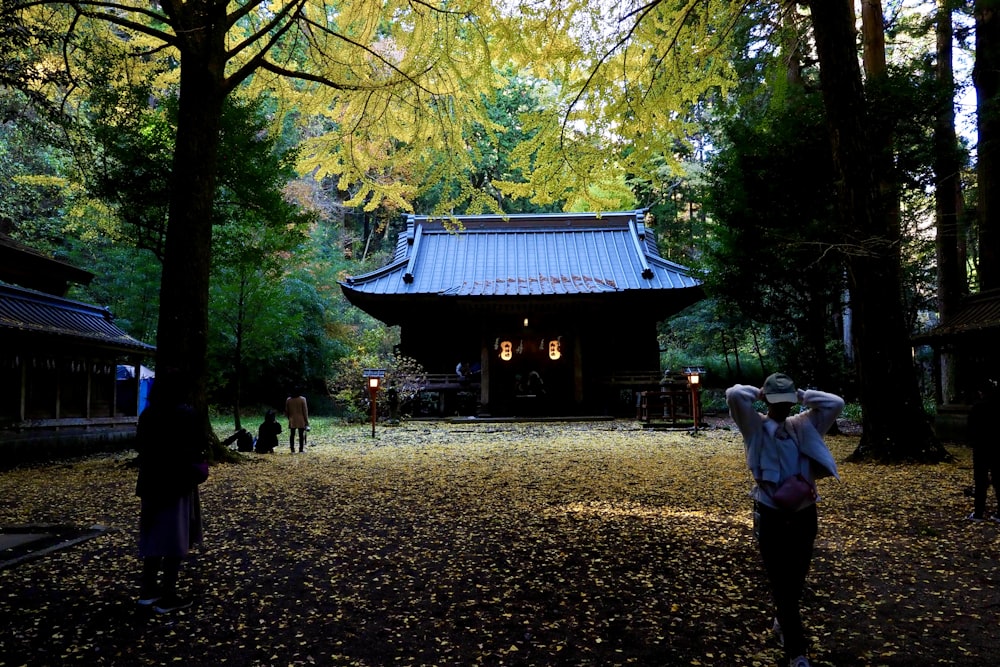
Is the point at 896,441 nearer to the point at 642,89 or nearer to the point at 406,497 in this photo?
the point at 642,89

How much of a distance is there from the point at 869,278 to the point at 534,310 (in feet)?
33.9

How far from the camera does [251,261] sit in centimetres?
1020

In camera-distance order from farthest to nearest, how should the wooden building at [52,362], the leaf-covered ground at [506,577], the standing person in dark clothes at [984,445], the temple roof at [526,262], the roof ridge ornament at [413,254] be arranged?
the roof ridge ornament at [413,254] → the temple roof at [526,262] → the wooden building at [52,362] → the standing person in dark clothes at [984,445] → the leaf-covered ground at [506,577]

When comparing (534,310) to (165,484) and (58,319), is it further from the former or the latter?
(165,484)

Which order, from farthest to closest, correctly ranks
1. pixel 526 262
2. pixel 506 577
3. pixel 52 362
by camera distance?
pixel 526 262 < pixel 52 362 < pixel 506 577

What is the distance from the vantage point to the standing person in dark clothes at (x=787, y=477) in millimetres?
2412

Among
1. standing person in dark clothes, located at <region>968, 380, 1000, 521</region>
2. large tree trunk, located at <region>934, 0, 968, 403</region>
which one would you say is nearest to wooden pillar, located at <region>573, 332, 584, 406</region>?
large tree trunk, located at <region>934, 0, 968, 403</region>

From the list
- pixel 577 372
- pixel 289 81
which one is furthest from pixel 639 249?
pixel 289 81

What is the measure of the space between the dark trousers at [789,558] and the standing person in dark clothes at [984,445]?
3210 millimetres

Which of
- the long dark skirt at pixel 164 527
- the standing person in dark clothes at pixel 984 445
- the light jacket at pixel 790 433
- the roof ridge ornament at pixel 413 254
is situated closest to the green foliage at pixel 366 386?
the roof ridge ornament at pixel 413 254

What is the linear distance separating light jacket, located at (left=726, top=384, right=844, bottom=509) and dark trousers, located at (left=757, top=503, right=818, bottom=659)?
0.24ft

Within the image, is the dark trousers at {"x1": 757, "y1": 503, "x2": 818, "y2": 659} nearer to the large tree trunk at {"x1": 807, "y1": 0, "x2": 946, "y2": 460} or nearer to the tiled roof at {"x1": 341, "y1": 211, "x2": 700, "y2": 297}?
the large tree trunk at {"x1": 807, "y1": 0, "x2": 946, "y2": 460}

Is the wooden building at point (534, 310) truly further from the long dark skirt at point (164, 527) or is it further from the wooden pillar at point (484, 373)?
the long dark skirt at point (164, 527)

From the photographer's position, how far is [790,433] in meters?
2.53
